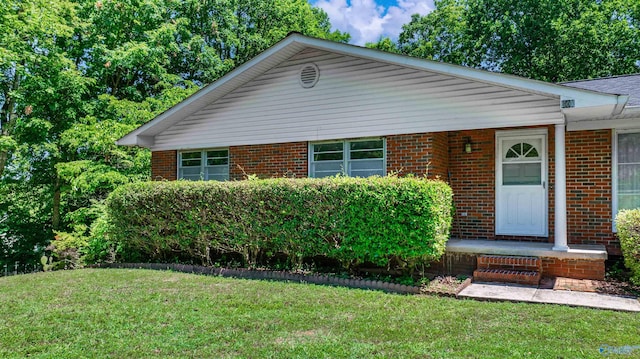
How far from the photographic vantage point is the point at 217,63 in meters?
20.5

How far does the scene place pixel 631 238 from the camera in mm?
6258

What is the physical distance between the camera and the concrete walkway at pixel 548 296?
5.60m

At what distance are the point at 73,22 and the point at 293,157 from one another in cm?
961

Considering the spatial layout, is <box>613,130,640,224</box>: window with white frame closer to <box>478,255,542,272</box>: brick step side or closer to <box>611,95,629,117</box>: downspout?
<box>611,95,629,117</box>: downspout

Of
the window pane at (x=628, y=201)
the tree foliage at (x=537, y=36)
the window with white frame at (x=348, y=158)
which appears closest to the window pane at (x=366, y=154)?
the window with white frame at (x=348, y=158)

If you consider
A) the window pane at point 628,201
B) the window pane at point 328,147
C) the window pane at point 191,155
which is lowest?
the window pane at point 628,201

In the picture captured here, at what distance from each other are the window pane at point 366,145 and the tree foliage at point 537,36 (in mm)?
15311

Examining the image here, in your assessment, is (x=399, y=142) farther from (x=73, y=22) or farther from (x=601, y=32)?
(x=601, y=32)

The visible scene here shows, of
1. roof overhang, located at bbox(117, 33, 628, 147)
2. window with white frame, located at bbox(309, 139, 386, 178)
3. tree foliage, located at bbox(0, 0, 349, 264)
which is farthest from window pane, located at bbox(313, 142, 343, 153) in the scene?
tree foliage, located at bbox(0, 0, 349, 264)

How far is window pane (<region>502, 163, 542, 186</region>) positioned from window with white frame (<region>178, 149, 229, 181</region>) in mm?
6284

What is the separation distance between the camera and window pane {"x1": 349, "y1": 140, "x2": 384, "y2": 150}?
30.2 ft

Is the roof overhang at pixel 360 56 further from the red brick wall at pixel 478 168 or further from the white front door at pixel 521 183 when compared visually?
the white front door at pixel 521 183

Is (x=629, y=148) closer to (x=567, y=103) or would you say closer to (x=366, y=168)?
(x=567, y=103)

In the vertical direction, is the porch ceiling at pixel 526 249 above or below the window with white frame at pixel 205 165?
below
